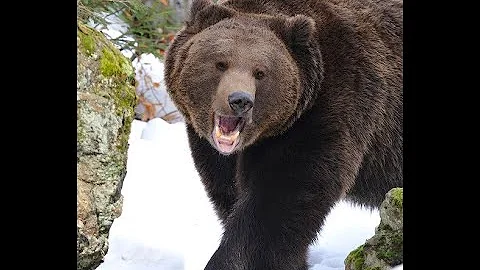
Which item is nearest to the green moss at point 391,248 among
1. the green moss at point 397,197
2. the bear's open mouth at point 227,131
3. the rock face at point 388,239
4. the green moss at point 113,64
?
the rock face at point 388,239

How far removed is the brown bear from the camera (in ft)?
15.0

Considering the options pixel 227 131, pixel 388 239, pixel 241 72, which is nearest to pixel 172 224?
pixel 227 131

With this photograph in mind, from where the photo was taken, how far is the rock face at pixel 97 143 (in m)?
4.74

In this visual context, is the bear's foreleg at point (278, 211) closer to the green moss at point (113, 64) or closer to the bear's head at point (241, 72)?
the bear's head at point (241, 72)

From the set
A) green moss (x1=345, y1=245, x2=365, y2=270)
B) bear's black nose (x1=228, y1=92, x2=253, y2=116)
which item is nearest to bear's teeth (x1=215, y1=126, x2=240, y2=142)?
bear's black nose (x1=228, y1=92, x2=253, y2=116)

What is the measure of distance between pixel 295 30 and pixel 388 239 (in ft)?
4.41

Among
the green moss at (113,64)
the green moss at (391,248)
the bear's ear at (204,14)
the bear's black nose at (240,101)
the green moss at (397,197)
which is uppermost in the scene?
the bear's ear at (204,14)
